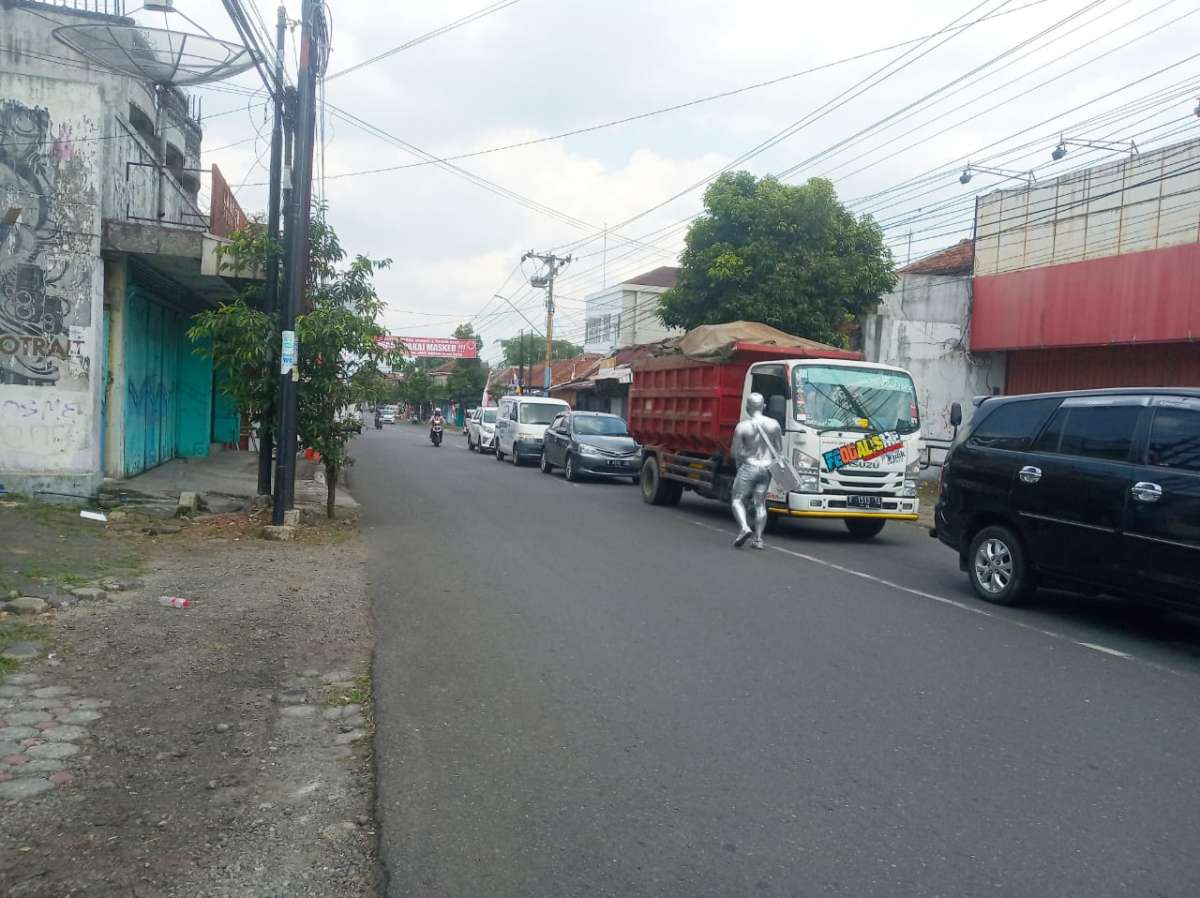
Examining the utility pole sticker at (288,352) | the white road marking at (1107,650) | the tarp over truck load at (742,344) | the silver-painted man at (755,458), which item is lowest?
the white road marking at (1107,650)

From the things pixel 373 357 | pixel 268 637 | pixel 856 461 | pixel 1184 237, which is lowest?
pixel 268 637

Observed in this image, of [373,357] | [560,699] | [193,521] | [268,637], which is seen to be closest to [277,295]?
[373,357]

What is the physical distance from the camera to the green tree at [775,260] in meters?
21.7

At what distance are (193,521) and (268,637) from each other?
6210mm

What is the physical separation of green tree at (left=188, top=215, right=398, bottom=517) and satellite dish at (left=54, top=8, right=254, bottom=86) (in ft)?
7.89

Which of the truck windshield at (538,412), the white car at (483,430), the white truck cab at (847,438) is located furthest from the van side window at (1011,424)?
the white car at (483,430)

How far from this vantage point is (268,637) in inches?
278

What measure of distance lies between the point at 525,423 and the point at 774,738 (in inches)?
891

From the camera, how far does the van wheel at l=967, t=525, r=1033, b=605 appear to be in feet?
27.3

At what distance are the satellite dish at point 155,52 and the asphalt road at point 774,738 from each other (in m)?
7.86

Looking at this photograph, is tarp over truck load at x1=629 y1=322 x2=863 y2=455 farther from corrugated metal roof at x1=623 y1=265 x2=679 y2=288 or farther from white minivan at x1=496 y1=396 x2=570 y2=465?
corrugated metal roof at x1=623 y1=265 x2=679 y2=288

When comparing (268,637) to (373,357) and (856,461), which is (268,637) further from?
(856,461)

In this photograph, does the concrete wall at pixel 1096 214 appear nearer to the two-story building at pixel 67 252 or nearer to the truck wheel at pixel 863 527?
the truck wheel at pixel 863 527

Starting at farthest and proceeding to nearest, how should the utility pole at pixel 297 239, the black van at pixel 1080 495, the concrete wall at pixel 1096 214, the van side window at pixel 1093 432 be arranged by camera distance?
the concrete wall at pixel 1096 214 → the utility pole at pixel 297 239 → the van side window at pixel 1093 432 → the black van at pixel 1080 495
